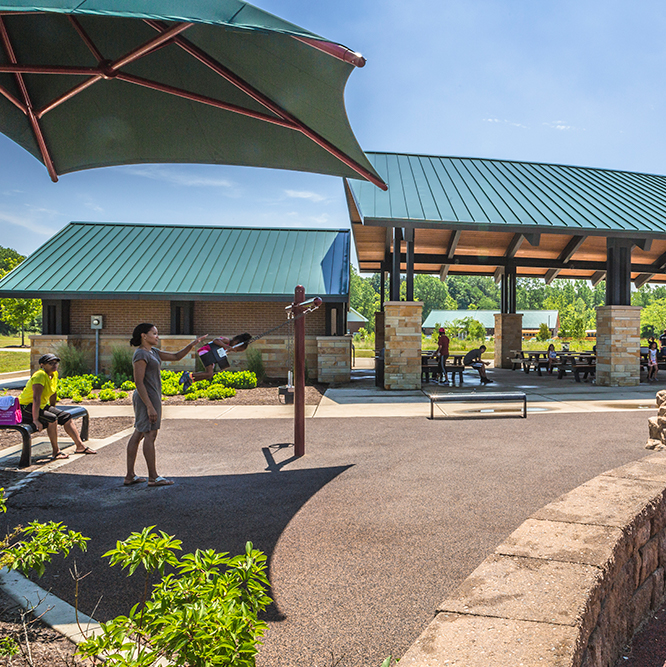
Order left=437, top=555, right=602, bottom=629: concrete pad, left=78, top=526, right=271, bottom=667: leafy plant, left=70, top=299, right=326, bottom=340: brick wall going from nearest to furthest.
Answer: left=78, top=526, right=271, bottom=667: leafy plant
left=437, top=555, right=602, bottom=629: concrete pad
left=70, top=299, right=326, bottom=340: brick wall

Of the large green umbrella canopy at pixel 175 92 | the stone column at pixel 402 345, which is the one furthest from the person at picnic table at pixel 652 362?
the large green umbrella canopy at pixel 175 92

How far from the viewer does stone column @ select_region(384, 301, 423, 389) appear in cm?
1391

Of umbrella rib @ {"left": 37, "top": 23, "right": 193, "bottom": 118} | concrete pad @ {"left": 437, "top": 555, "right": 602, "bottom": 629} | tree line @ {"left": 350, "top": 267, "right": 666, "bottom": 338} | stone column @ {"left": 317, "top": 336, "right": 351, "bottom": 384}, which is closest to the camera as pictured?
concrete pad @ {"left": 437, "top": 555, "right": 602, "bottom": 629}

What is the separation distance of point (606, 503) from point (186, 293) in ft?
48.9

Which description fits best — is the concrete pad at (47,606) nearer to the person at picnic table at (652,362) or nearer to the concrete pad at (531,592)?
the concrete pad at (531,592)

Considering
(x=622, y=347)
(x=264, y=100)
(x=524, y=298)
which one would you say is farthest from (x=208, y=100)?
(x=524, y=298)

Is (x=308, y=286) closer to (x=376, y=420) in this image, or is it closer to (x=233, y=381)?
(x=233, y=381)

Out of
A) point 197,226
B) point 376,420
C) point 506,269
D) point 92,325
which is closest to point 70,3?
point 376,420

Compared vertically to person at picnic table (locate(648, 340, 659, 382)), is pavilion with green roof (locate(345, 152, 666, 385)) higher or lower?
higher

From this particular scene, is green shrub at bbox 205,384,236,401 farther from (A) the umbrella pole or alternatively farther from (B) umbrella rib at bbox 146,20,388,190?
(B) umbrella rib at bbox 146,20,388,190

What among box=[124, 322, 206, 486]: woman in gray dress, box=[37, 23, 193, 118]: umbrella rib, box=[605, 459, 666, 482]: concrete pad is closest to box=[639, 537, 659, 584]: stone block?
box=[605, 459, 666, 482]: concrete pad

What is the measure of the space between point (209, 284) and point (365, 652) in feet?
50.1

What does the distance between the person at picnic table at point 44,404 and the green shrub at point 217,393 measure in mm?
5739

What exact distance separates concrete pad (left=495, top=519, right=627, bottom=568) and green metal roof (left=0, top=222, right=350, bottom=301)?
12946mm
